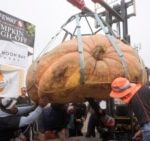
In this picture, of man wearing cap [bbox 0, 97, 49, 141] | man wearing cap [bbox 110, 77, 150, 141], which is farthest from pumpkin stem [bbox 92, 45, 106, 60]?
man wearing cap [bbox 0, 97, 49, 141]

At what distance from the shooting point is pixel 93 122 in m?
8.07

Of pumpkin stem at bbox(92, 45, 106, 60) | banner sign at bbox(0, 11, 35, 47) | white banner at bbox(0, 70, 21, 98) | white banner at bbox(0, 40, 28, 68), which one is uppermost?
banner sign at bbox(0, 11, 35, 47)

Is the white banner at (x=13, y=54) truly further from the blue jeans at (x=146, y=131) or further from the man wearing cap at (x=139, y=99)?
the blue jeans at (x=146, y=131)

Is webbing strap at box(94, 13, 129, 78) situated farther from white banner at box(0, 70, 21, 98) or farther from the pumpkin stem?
white banner at box(0, 70, 21, 98)

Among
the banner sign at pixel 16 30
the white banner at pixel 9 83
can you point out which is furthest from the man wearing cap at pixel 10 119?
the banner sign at pixel 16 30

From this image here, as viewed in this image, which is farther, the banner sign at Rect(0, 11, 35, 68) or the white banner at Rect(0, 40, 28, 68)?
the banner sign at Rect(0, 11, 35, 68)

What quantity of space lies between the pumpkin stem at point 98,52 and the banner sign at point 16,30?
4300 mm

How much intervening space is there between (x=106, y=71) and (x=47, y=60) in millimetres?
674

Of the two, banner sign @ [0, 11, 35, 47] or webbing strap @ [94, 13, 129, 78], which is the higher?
banner sign @ [0, 11, 35, 47]

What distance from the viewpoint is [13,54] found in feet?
26.5

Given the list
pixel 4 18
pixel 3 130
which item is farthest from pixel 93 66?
pixel 4 18

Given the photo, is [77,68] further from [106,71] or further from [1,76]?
[1,76]

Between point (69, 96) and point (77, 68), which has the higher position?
point (77, 68)

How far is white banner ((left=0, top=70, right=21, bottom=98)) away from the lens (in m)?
7.80
